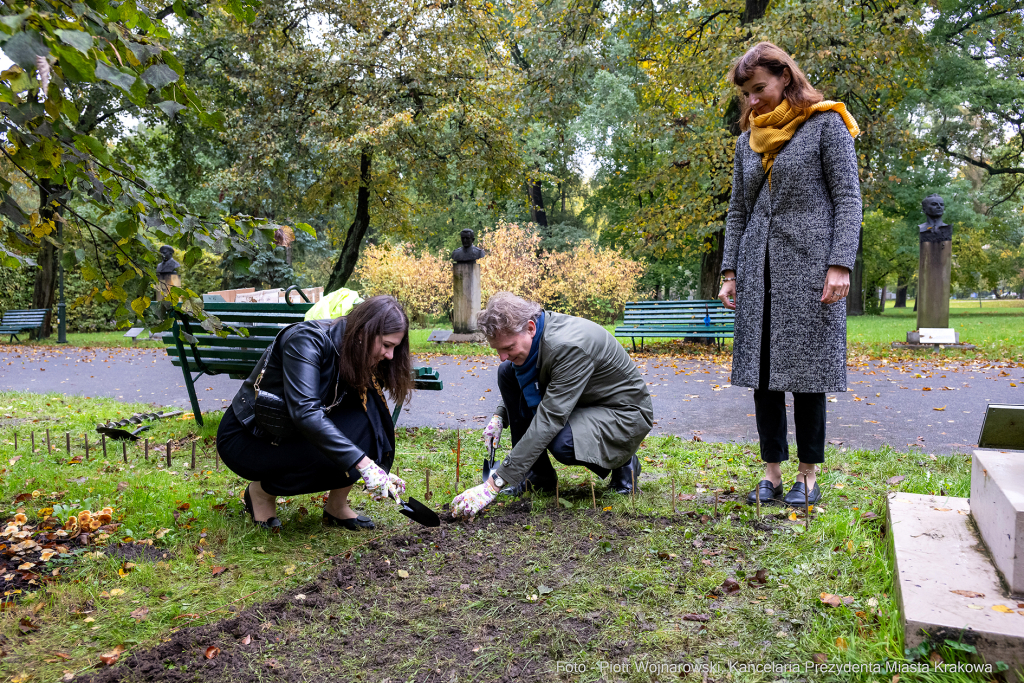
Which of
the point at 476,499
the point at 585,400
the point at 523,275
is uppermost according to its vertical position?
the point at 523,275

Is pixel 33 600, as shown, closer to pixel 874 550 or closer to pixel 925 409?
pixel 874 550

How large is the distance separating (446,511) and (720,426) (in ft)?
9.30

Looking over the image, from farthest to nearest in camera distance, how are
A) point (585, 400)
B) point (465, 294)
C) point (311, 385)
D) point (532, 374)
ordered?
point (465, 294) → point (585, 400) → point (532, 374) → point (311, 385)

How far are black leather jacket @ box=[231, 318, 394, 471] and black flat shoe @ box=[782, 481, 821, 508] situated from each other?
188cm

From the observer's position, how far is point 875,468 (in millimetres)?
3811

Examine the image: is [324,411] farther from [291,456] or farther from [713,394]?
[713,394]

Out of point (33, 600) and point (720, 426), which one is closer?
point (33, 600)

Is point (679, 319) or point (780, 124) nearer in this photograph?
point (780, 124)

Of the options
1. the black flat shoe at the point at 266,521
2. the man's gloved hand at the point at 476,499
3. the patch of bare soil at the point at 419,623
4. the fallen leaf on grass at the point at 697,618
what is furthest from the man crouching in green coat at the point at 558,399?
the fallen leaf on grass at the point at 697,618

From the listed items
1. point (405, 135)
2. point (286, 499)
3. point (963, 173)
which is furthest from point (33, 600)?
point (963, 173)

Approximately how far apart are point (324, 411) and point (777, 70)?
241 centimetres

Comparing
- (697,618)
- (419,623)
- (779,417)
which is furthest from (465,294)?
(697,618)

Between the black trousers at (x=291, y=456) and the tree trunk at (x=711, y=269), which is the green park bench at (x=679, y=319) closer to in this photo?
the tree trunk at (x=711, y=269)

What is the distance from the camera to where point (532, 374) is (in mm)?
3295
